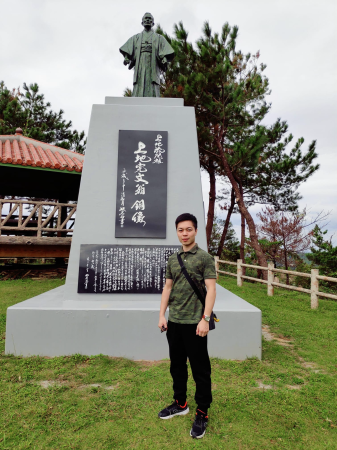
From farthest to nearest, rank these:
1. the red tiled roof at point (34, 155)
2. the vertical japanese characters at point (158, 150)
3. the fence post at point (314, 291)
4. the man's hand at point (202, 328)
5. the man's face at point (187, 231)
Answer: the red tiled roof at point (34, 155), the fence post at point (314, 291), the vertical japanese characters at point (158, 150), the man's face at point (187, 231), the man's hand at point (202, 328)

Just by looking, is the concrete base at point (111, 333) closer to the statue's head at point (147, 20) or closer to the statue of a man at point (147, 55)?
the statue of a man at point (147, 55)

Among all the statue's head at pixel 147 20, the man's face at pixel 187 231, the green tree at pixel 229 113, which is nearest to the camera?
the man's face at pixel 187 231

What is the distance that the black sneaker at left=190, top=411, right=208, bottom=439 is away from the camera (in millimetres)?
1811

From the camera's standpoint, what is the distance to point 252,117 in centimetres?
1151

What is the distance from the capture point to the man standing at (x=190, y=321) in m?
1.84

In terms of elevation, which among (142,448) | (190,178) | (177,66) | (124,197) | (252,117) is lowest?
(142,448)

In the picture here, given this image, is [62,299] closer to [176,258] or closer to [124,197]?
[124,197]

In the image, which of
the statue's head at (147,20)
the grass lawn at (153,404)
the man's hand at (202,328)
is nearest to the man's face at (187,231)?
the man's hand at (202,328)

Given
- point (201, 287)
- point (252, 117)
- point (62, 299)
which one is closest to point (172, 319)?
point (201, 287)

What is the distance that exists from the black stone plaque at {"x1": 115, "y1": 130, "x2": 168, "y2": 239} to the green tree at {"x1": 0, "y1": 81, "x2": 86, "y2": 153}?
9.82 meters

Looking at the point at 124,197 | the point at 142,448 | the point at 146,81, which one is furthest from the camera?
the point at 146,81

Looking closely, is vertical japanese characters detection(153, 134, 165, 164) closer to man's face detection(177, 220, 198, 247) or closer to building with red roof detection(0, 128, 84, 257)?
man's face detection(177, 220, 198, 247)

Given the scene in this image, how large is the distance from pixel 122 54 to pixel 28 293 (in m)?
5.39

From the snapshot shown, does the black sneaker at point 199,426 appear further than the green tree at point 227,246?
No
